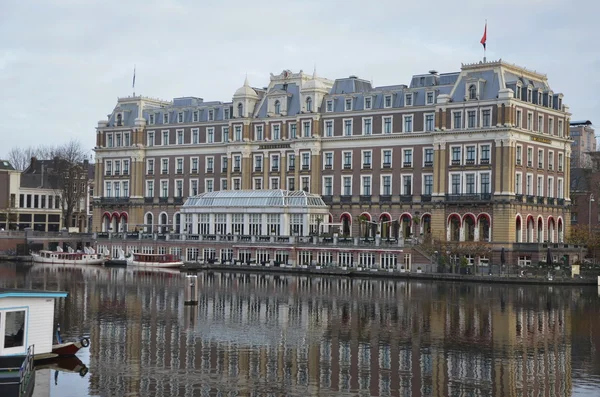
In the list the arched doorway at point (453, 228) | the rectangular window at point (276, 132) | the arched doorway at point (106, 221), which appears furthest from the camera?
the arched doorway at point (106, 221)

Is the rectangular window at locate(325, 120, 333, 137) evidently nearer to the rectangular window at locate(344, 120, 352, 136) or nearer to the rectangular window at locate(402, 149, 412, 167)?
the rectangular window at locate(344, 120, 352, 136)

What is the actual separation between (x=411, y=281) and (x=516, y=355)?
42.9 m

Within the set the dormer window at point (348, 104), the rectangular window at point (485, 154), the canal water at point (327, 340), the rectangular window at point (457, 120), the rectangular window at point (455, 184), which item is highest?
the dormer window at point (348, 104)

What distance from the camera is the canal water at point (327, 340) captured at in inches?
1437

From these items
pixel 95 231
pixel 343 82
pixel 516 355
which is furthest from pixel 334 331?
pixel 95 231

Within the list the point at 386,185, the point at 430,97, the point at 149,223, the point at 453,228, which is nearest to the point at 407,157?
the point at 386,185

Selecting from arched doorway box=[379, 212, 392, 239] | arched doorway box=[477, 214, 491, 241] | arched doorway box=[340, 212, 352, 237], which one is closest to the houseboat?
arched doorway box=[477, 214, 491, 241]

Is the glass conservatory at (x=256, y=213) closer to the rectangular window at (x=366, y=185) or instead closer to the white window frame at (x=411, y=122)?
the rectangular window at (x=366, y=185)

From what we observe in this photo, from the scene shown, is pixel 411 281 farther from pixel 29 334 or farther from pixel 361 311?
pixel 29 334

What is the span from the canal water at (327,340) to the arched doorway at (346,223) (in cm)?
2870

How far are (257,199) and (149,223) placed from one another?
2095 cm

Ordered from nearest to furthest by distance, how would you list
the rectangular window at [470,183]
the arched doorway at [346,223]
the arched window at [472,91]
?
1. the rectangular window at [470,183]
2. the arched window at [472,91]
3. the arched doorway at [346,223]

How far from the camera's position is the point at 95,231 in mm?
123625

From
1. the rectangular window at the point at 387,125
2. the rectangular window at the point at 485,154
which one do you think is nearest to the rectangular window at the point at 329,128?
the rectangular window at the point at 387,125
